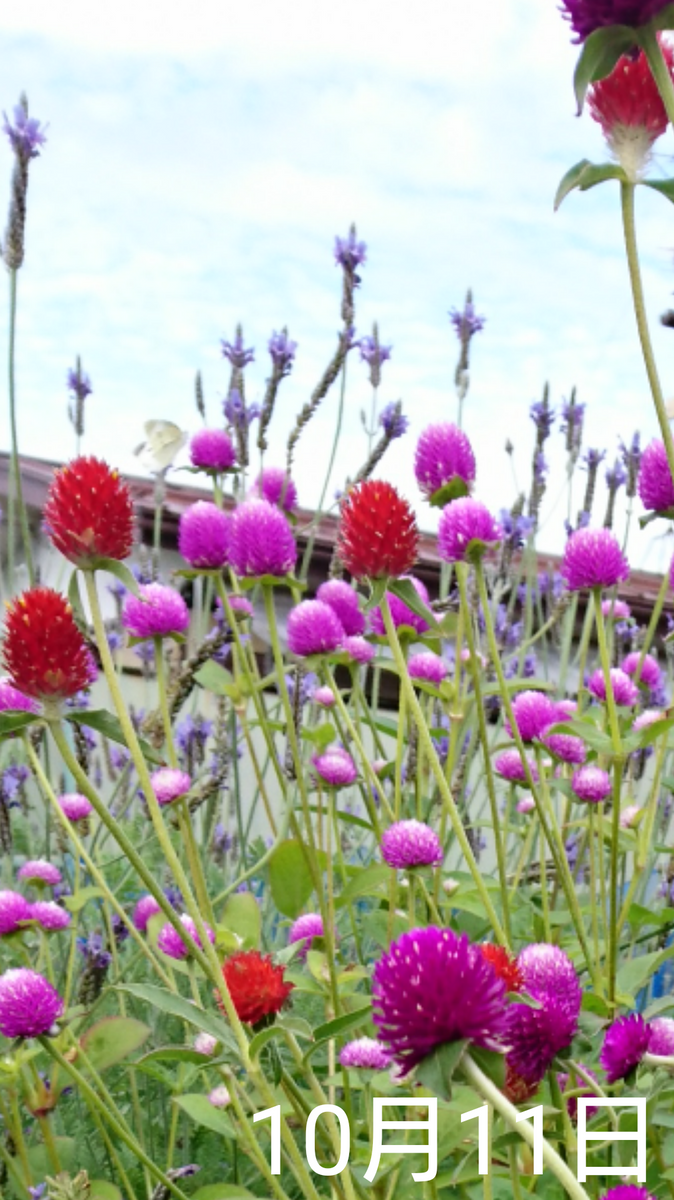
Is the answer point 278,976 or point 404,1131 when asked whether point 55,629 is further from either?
point 404,1131

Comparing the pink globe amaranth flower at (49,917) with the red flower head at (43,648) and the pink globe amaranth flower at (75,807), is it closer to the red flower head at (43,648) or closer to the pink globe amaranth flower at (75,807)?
the pink globe amaranth flower at (75,807)

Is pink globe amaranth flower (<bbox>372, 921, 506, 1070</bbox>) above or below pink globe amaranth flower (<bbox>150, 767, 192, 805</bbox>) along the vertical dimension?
above

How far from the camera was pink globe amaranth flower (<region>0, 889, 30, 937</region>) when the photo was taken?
5.97 feet

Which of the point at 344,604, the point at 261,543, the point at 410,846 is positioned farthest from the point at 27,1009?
the point at 344,604

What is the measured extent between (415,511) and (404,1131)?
2.16ft

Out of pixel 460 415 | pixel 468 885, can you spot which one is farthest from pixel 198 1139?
pixel 460 415

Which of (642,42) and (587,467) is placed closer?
(642,42)

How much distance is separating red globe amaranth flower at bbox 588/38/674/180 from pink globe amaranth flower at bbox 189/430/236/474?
103 centimetres

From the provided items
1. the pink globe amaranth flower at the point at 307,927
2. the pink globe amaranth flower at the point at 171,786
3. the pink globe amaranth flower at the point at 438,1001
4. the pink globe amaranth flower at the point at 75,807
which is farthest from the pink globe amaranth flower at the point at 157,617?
the pink globe amaranth flower at the point at 438,1001

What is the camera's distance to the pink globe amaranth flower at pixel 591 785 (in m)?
1.85

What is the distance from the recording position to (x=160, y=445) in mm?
3002

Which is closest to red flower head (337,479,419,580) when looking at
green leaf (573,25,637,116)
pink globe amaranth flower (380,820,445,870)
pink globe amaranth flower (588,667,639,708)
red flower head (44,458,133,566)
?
red flower head (44,458,133,566)

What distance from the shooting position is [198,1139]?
82.0 inches

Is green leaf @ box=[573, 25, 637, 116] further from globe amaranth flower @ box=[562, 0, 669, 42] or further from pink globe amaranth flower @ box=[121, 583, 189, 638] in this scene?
pink globe amaranth flower @ box=[121, 583, 189, 638]
